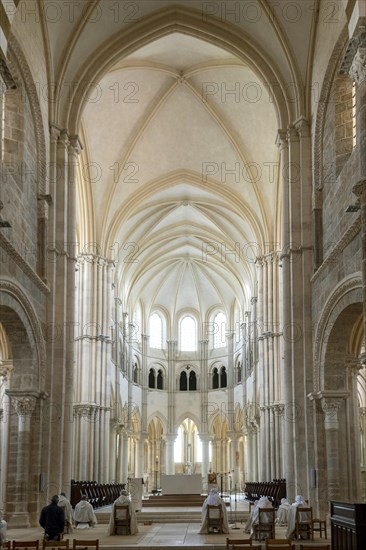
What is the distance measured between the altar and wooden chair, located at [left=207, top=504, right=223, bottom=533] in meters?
16.7

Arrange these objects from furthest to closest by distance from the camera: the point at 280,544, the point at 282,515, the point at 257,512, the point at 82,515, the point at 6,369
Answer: the point at 82,515
the point at 282,515
the point at 6,369
the point at 257,512
the point at 280,544

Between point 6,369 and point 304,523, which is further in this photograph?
point 6,369

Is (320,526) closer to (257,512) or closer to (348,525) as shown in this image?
(257,512)

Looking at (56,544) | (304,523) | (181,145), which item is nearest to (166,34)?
(181,145)

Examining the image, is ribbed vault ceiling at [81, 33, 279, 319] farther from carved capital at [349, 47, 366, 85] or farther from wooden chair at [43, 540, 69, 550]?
wooden chair at [43, 540, 69, 550]

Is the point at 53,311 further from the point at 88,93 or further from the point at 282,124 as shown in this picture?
the point at 282,124

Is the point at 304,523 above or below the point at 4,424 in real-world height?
below

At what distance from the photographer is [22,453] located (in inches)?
830

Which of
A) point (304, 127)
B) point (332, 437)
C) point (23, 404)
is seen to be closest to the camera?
point (332, 437)

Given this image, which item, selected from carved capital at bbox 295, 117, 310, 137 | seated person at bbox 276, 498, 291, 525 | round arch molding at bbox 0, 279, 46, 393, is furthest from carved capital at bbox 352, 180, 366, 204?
seated person at bbox 276, 498, 291, 525

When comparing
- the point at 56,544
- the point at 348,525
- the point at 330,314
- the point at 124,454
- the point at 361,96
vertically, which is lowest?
the point at 56,544

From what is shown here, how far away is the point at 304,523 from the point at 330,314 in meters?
5.29

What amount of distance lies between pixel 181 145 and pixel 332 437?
19192 mm

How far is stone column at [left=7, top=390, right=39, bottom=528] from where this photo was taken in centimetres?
2070
